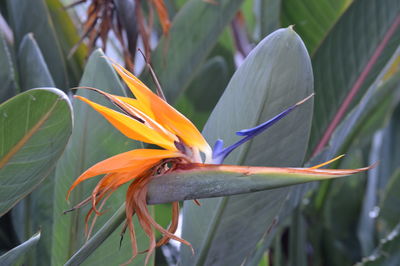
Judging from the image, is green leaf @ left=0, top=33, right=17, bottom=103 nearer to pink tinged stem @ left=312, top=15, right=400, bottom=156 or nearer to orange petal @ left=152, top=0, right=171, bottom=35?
orange petal @ left=152, top=0, right=171, bottom=35

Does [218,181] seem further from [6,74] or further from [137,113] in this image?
[6,74]

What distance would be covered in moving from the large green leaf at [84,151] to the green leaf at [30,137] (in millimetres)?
153

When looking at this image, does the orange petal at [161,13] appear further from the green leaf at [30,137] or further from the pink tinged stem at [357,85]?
the green leaf at [30,137]

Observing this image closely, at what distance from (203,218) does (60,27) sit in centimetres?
58

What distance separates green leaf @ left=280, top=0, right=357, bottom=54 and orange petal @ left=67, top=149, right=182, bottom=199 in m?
0.69

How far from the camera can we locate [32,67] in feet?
2.57

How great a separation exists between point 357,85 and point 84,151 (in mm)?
488

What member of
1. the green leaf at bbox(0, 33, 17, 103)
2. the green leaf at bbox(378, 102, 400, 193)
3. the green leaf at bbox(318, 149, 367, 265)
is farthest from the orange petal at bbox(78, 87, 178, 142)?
the green leaf at bbox(378, 102, 400, 193)

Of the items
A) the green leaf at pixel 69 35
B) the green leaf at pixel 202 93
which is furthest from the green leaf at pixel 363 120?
the green leaf at pixel 69 35

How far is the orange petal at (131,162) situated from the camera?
39 centimetres

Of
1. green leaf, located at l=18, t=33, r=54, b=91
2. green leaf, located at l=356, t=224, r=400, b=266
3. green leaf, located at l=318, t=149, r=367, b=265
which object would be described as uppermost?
green leaf, located at l=18, t=33, r=54, b=91

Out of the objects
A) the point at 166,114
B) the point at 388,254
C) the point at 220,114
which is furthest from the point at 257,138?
the point at 388,254

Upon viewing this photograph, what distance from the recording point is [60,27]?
3.51 ft

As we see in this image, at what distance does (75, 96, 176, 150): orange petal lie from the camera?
0.39m
